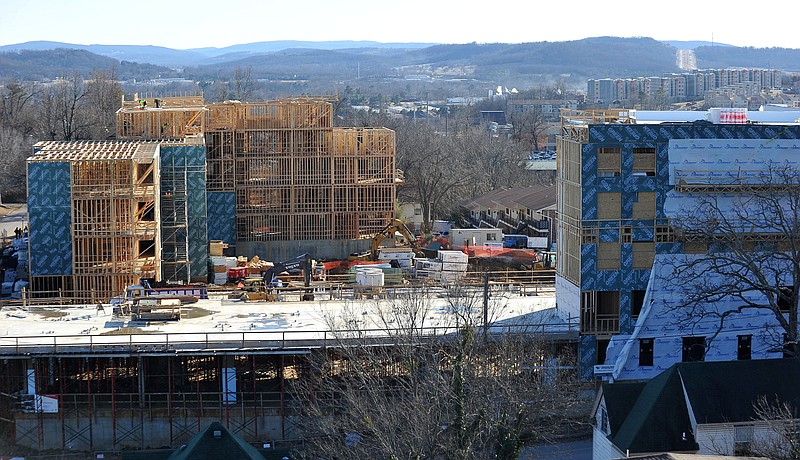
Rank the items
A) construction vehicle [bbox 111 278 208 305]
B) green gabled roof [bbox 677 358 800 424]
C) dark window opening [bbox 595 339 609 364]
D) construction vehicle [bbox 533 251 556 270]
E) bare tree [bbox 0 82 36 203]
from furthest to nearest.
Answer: bare tree [bbox 0 82 36 203], construction vehicle [bbox 533 251 556 270], construction vehicle [bbox 111 278 208 305], dark window opening [bbox 595 339 609 364], green gabled roof [bbox 677 358 800 424]

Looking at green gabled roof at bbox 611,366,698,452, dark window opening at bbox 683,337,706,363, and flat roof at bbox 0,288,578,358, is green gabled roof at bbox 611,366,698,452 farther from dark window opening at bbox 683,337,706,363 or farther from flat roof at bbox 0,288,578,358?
dark window opening at bbox 683,337,706,363

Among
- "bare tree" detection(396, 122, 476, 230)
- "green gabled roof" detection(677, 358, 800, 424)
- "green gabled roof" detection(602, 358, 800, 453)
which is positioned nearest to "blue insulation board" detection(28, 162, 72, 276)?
"green gabled roof" detection(602, 358, 800, 453)

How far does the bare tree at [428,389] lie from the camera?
27094 mm

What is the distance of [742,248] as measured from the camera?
120 feet

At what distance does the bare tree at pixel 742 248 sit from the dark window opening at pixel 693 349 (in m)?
0.60

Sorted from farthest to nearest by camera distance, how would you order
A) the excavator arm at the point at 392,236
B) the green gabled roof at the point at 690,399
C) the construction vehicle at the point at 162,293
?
the excavator arm at the point at 392,236 < the construction vehicle at the point at 162,293 < the green gabled roof at the point at 690,399

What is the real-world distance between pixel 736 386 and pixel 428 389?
7.42 meters

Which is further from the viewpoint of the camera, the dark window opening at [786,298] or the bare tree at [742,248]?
the bare tree at [742,248]

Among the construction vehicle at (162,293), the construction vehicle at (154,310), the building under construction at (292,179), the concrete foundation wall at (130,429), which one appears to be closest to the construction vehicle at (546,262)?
the building under construction at (292,179)

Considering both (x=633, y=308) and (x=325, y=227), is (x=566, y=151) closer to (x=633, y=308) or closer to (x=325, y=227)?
(x=633, y=308)

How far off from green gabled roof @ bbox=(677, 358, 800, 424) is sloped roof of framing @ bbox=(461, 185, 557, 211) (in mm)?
38192

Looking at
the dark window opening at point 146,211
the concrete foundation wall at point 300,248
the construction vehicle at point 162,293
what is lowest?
the concrete foundation wall at point 300,248

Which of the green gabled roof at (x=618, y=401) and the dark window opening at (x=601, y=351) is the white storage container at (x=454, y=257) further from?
the green gabled roof at (x=618, y=401)

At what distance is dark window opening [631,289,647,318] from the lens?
3897 cm
